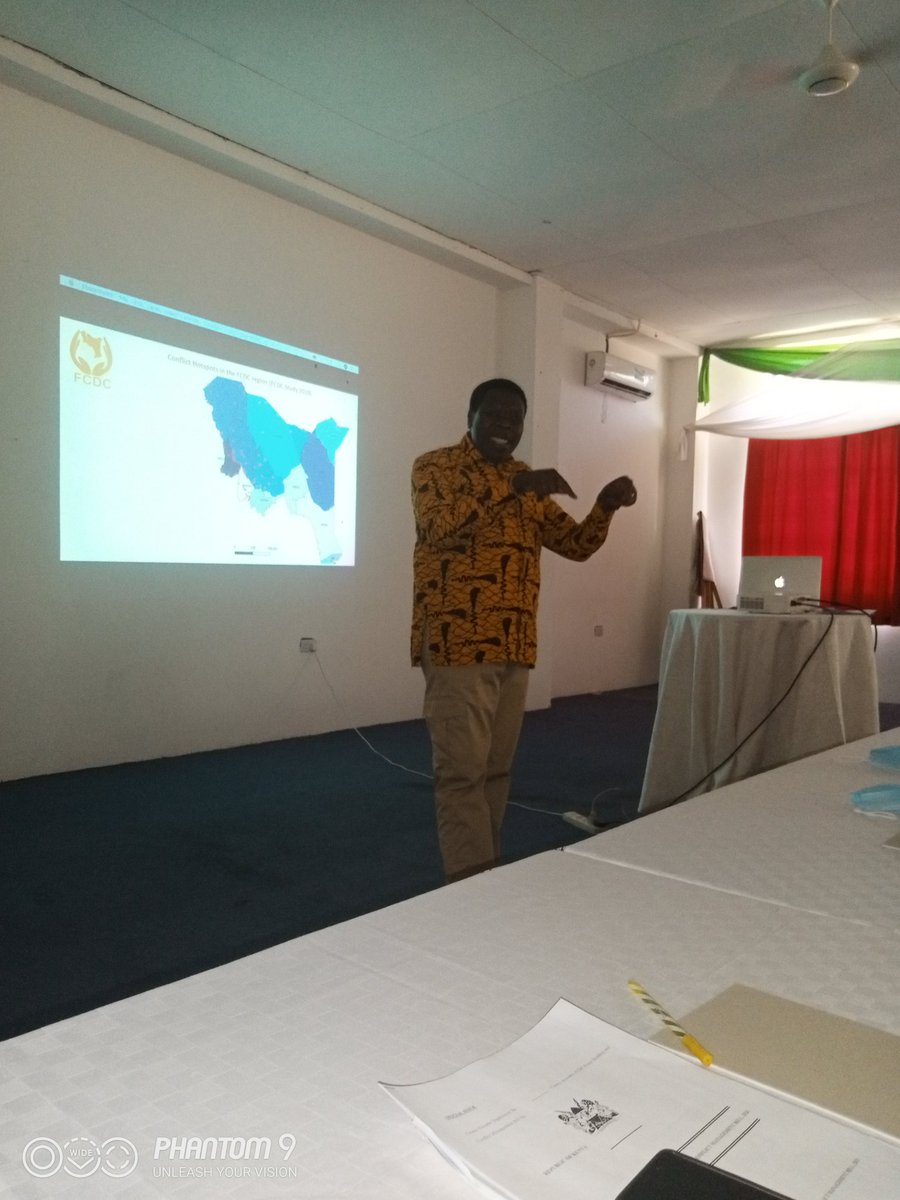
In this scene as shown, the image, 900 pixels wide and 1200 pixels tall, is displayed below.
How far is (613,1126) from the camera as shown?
16.5 inches

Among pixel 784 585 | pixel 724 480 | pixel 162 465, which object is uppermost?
pixel 724 480

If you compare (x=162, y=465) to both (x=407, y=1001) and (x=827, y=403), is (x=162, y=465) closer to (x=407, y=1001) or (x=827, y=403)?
(x=407, y=1001)

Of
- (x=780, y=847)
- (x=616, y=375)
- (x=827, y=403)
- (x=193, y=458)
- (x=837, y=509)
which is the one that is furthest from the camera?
(x=837, y=509)

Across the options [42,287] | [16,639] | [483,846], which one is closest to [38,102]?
[42,287]

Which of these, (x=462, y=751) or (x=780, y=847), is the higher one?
(x=780, y=847)

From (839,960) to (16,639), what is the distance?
136 inches

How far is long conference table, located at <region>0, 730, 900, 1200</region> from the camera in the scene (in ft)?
1.32

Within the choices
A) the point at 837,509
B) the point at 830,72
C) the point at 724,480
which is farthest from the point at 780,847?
the point at 724,480

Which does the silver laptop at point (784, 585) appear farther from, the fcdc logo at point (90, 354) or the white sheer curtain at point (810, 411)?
the white sheer curtain at point (810, 411)

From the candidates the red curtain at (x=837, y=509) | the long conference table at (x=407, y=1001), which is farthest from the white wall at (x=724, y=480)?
the long conference table at (x=407, y=1001)

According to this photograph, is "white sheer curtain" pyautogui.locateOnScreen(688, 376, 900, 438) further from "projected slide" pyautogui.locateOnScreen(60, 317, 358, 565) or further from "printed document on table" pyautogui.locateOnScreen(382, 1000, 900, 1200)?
"printed document on table" pyautogui.locateOnScreen(382, 1000, 900, 1200)

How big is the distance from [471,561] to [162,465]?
224 centimetres

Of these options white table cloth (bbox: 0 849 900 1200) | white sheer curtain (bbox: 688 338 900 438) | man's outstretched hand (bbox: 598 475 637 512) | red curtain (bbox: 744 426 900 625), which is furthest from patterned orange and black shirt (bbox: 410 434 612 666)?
red curtain (bbox: 744 426 900 625)

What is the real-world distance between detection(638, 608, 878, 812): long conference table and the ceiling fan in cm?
184
